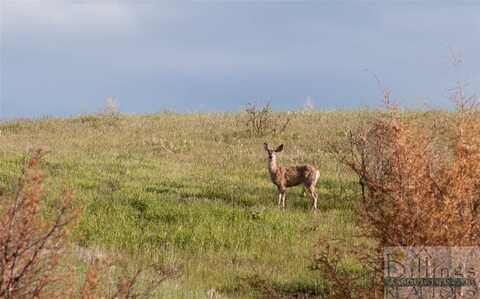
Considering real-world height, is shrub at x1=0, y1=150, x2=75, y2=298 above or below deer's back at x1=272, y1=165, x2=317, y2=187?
below

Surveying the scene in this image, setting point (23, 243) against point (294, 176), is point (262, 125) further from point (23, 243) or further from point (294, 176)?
point (23, 243)

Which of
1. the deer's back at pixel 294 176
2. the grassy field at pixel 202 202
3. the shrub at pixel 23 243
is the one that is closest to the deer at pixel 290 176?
the deer's back at pixel 294 176

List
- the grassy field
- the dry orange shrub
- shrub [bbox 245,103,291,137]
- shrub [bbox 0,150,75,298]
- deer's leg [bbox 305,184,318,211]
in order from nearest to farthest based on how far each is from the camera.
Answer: shrub [bbox 0,150,75,298], the dry orange shrub, the grassy field, deer's leg [bbox 305,184,318,211], shrub [bbox 245,103,291,137]

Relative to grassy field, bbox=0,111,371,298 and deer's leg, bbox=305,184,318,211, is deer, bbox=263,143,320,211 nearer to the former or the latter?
deer's leg, bbox=305,184,318,211

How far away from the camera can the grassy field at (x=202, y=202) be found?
12.2m

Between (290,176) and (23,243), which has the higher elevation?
(290,176)

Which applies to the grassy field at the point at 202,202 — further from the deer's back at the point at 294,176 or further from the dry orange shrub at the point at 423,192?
the dry orange shrub at the point at 423,192

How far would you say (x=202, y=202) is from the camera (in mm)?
16344

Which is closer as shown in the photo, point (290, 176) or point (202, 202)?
point (202, 202)

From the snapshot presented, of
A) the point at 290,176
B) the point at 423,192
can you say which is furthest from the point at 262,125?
the point at 423,192

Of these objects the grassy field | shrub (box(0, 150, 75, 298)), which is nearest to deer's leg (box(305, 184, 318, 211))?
the grassy field

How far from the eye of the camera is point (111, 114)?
34.1m

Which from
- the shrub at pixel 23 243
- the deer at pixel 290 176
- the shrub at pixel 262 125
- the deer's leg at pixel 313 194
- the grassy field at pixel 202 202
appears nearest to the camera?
the shrub at pixel 23 243

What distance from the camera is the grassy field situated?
12.2 m
